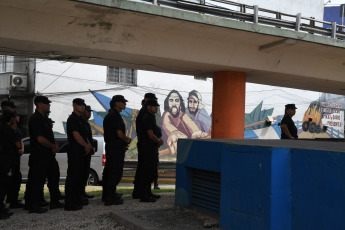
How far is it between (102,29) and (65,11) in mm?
978

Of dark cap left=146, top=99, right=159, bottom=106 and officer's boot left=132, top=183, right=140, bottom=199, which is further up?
dark cap left=146, top=99, right=159, bottom=106

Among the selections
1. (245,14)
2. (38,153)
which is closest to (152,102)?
(38,153)

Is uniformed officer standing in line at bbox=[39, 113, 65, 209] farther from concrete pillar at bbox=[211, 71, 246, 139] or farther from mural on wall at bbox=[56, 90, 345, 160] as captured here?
mural on wall at bbox=[56, 90, 345, 160]

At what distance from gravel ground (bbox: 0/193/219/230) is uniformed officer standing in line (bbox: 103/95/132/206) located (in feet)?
0.91

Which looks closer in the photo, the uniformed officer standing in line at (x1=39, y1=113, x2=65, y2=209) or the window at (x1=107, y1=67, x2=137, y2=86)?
the uniformed officer standing in line at (x1=39, y1=113, x2=65, y2=209)

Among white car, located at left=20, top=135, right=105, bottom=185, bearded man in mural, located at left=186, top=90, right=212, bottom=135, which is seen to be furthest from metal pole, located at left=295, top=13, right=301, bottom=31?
bearded man in mural, located at left=186, top=90, right=212, bottom=135

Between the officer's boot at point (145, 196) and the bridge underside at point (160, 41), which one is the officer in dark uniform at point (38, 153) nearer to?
the officer's boot at point (145, 196)

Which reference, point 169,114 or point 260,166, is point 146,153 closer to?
point 260,166

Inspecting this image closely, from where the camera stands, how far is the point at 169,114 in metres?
20.2

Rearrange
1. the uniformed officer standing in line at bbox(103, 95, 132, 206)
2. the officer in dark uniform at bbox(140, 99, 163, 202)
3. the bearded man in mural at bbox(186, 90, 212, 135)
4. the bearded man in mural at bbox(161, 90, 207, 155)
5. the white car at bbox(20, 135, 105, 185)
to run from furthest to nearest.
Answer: the bearded man in mural at bbox(186, 90, 212, 135) → the bearded man in mural at bbox(161, 90, 207, 155) → the white car at bbox(20, 135, 105, 185) → the officer in dark uniform at bbox(140, 99, 163, 202) → the uniformed officer standing in line at bbox(103, 95, 132, 206)

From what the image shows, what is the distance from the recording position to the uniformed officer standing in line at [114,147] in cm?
660

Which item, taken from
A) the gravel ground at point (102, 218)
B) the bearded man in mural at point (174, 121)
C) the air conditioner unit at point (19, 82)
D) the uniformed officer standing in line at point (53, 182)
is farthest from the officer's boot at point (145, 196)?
the bearded man in mural at point (174, 121)

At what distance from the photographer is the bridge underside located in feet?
26.6

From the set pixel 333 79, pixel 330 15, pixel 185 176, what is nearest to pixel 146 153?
pixel 185 176
